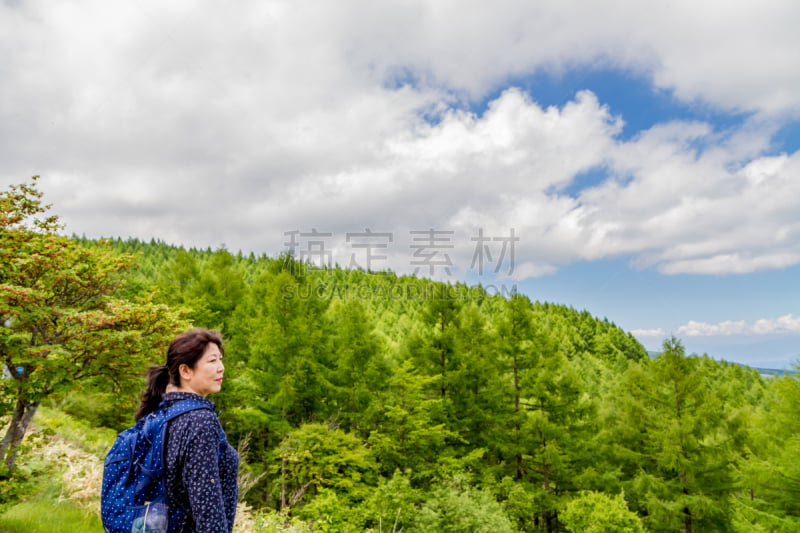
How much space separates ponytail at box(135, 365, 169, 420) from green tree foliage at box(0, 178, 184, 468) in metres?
3.98

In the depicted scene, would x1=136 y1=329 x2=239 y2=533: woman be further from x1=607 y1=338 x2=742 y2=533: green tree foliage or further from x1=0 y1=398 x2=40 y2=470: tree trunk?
x1=607 y1=338 x2=742 y2=533: green tree foliage

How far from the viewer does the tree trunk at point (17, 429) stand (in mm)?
5590

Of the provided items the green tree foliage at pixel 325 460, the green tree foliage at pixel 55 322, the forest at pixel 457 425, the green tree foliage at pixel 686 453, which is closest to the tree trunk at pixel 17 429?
the green tree foliage at pixel 55 322

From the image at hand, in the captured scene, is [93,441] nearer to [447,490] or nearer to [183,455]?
[447,490]

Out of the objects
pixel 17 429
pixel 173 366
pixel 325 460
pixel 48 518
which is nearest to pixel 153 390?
pixel 173 366

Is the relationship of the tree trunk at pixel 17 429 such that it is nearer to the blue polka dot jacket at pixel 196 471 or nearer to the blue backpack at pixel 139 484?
the blue backpack at pixel 139 484

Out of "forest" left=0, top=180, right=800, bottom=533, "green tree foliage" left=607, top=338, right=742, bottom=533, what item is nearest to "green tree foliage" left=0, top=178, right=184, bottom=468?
"forest" left=0, top=180, right=800, bottom=533

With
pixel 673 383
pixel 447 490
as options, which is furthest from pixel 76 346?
pixel 673 383

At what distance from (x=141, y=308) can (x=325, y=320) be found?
15.8 m

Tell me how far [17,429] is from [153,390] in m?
5.84

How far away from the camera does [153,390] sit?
2260 mm

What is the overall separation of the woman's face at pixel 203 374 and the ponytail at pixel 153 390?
106 millimetres

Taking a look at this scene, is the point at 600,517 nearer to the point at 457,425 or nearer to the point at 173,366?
the point at 457,425

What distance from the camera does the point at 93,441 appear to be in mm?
12539
